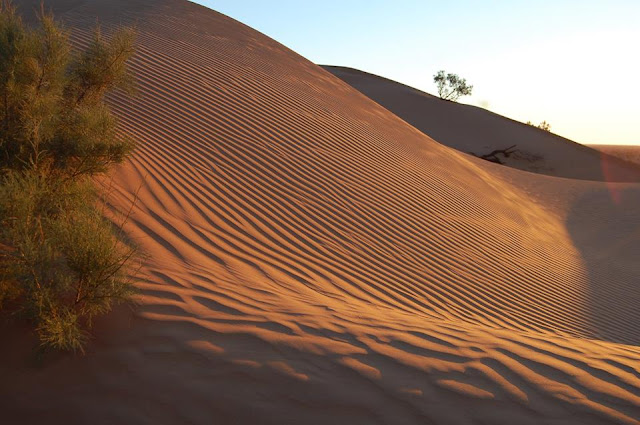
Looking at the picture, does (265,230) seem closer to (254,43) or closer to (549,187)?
(254,43)

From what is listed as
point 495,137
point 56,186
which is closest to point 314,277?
point 56,186

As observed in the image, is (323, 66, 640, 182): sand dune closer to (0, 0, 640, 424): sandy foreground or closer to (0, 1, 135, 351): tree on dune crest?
(0, 0, 640, 424): sandy foreground

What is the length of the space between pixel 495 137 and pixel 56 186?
3431 centimetres

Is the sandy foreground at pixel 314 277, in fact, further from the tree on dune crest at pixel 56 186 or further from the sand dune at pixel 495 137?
the sand dune at pixel 495 137

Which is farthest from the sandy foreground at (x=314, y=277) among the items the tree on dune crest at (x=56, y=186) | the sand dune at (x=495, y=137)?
the sand dune at (x=495, y=137)

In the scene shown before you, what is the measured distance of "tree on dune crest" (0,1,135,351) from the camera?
116 inches

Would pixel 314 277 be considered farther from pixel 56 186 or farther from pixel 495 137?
pixel 495 137

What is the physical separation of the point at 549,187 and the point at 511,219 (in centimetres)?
757

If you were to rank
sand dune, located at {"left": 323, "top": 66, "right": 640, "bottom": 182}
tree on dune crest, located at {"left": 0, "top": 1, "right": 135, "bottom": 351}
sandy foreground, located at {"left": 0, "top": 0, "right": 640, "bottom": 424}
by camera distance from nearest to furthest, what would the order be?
sandy foreground, located at {"left": 0, "top": 0, "right": 640, "bottom": 424} < tree on dune crest, located at {"left": 0, "top": 1, "right": 135, "bottom": 351} < sand dune, located at {"left": 323, "top": 66, "right": 640, "bottom": 182}

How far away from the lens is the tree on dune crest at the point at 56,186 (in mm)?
2936

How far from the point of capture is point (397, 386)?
2658 mm

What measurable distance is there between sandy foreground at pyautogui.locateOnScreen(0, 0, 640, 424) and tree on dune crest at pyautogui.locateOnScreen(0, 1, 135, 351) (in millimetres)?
219

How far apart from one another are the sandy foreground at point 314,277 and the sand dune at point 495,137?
18.1 m

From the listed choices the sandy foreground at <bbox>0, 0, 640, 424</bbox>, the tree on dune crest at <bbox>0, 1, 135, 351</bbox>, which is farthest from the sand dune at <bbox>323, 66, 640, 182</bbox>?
the tree on dune crest at <bbox>0, 1, 135, 351</bbox>
